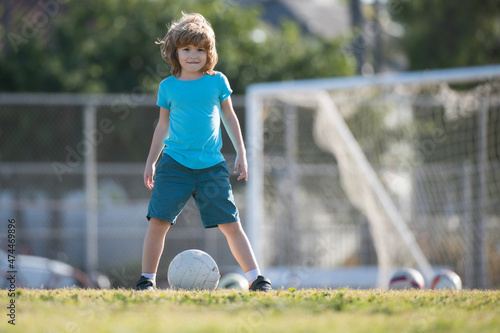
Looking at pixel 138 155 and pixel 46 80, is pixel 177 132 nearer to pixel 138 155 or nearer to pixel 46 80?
pixel 138 155

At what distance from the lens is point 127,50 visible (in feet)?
53.4

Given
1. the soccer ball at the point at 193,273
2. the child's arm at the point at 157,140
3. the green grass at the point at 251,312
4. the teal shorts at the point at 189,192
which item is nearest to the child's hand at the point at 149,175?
the child's arm at the point at 157,140

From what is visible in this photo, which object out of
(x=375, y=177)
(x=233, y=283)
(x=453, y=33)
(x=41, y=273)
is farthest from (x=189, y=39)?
(x=453, y=33)

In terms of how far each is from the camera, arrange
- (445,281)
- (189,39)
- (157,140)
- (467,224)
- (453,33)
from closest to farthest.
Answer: (189,39) < (157,140) < (445,281) < (467,224) < (453,33)

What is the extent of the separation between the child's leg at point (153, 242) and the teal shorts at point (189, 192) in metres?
0.07

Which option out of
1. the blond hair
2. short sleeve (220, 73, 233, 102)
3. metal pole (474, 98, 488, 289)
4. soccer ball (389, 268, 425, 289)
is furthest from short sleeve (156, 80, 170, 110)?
metal pole (474, 98, 488, 289)

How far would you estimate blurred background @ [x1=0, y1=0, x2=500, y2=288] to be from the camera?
509 inches

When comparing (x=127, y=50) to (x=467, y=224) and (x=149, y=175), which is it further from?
(x=149, y=175)

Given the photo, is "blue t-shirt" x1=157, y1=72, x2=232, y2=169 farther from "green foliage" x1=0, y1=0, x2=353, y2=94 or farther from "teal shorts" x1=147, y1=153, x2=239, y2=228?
"green foliage" x1=0, y1=0, x2=353, y2=94

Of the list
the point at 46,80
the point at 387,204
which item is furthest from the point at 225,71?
the point at 387,204

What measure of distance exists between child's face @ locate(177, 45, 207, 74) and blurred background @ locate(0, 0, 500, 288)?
6883mm

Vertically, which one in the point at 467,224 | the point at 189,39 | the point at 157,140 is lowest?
the point at 467,224

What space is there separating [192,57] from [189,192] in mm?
941

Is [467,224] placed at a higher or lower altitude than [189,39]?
lower
